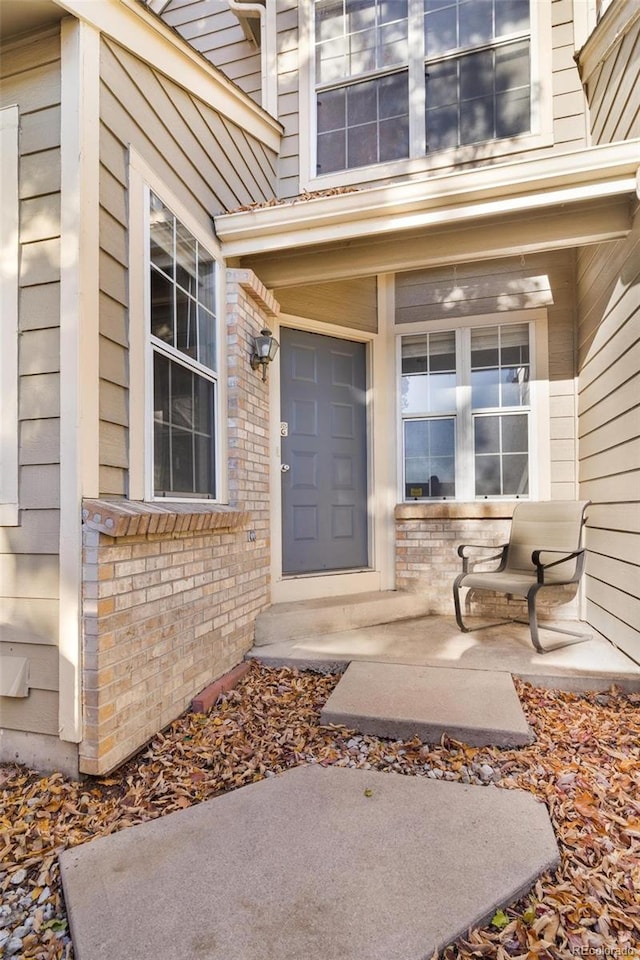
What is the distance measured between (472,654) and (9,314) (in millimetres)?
2861

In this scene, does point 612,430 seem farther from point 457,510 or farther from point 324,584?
point 324,584

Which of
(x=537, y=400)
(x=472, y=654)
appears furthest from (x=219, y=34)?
(x=472, y=654)

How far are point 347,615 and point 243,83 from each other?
4.41 meters

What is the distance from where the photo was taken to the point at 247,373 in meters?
3.25

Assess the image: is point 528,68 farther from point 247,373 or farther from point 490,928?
point 490,928

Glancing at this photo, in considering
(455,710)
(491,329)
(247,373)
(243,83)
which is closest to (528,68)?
(491,329)

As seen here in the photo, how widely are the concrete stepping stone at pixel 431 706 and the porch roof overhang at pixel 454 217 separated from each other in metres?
2.35

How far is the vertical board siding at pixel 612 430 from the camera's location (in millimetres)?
2666

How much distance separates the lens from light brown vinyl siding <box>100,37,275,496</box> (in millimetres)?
2057

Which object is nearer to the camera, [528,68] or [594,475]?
[594,475]

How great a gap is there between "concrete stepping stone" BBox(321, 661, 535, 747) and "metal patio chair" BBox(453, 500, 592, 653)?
Result: 0.68 metres

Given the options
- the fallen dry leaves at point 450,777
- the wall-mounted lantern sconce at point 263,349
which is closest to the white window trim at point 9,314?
the fallen dry leaves at point 450,777

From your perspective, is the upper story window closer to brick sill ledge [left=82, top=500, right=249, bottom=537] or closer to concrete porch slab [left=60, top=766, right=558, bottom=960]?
brick sill ledge [left=82, top=500, right=249, bottom=537]

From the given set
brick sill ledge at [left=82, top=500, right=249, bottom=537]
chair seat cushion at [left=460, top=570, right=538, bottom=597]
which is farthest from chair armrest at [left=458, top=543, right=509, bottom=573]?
brick sill ledge at [left=82, top=500, right=249, bottom=537]
